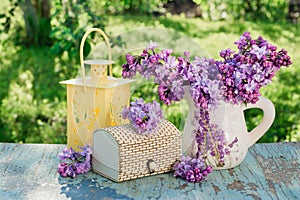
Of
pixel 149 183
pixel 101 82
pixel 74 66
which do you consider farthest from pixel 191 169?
pixel 74 66

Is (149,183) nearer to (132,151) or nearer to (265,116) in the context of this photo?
(132,151)

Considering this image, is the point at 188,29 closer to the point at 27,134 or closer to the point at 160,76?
the point at 27,134

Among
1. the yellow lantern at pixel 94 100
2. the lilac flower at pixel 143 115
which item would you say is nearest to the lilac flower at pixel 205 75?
the lilac flower at pixel 143 115

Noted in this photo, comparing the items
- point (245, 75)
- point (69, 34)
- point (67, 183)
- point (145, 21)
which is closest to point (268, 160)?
point (245, 75)

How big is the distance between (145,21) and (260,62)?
15.1ft

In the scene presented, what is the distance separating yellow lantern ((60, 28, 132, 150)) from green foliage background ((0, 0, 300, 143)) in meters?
0.12

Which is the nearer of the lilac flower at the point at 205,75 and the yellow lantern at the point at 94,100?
the lilac flower at the point at 205,75

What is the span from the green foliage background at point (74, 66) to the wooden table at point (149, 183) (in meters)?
0.25

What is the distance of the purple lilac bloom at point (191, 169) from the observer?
156 centimetres

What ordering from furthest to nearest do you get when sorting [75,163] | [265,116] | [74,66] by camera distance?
1. [74,66]
2. [265,116]
3. [75,163]

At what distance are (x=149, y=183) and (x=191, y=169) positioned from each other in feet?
0.44

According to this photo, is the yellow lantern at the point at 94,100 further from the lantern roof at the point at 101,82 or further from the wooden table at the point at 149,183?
the wooden table at the point at 149,183

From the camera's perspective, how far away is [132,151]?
1527mm

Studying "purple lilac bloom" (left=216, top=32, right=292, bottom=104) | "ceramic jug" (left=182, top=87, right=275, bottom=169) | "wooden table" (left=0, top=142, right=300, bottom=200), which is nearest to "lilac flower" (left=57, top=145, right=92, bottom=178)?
"wooden table" (left=0, top=142, right=300, bottom=200)
